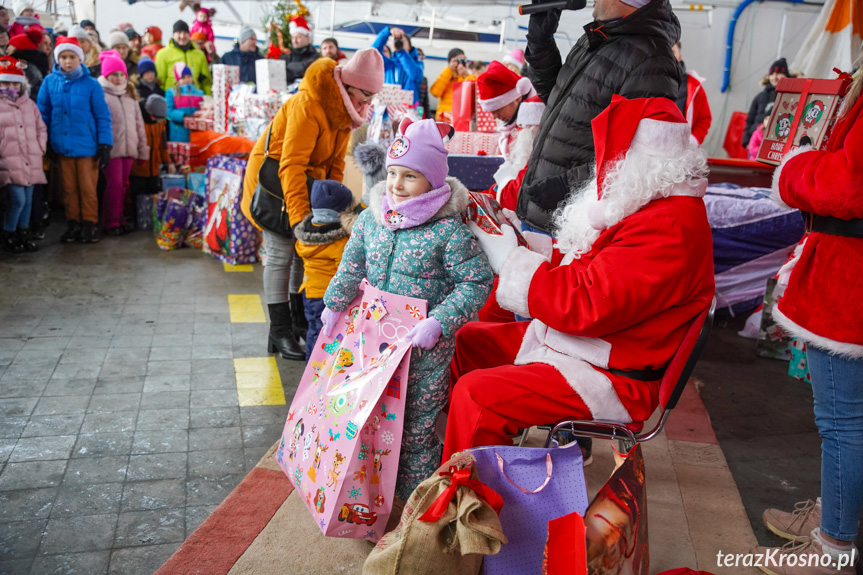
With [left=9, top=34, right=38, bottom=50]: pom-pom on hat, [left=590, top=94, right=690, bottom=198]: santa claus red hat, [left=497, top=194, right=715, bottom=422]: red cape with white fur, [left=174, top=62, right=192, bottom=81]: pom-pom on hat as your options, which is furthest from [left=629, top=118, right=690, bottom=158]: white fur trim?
[left=174, top=62, right=192, bottom=81]: pom-pom on hat

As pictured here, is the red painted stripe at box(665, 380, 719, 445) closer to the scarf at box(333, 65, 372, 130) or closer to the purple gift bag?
the purple gift bag

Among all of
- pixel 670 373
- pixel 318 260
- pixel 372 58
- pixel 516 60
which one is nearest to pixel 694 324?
pixel 670 373

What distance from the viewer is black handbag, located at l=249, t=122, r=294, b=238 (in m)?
3.58

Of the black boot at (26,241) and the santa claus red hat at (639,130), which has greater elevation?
the santa claus red hat at (639,130)

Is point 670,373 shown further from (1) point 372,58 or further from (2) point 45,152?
(2) point 45,152

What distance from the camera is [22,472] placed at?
2574mm

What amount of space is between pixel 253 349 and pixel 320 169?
1.21 metres

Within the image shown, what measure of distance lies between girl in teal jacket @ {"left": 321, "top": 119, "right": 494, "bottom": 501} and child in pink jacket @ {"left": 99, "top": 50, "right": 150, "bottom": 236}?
5.33 metres

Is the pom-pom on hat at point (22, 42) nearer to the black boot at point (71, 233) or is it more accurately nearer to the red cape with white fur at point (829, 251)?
the black boot at point (71, 233)

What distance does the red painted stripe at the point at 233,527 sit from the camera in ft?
6.86

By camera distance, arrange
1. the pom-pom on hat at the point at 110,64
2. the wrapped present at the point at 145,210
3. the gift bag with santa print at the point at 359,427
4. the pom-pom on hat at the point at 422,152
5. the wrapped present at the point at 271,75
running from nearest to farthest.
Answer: the gift bag with santa print at the point at 359,427 → the pom-pom on hat at the point at 422,152 → the wrapped present at the point at 271,75 → the pom-pom on hat at the point at 110,64 → the wrapped present at the point at 145,210

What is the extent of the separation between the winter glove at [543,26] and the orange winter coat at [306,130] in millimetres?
1145

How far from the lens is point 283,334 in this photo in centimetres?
388

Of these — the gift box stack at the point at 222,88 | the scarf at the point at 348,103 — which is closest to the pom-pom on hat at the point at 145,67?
the gift box stack at the point at 222,88
